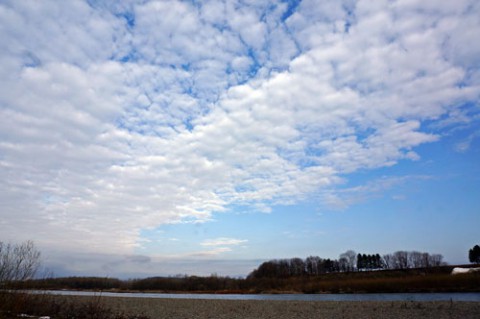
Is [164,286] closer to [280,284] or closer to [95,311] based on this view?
[280,284]

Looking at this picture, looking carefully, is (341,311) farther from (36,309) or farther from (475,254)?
(475,254)

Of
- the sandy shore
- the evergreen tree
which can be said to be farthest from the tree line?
the sandy shore

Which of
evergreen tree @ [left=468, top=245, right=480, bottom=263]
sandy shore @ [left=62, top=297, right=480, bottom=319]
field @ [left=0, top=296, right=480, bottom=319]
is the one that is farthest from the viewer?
evergreen tree @ [left=468, top=245, right=480, bottom=263]

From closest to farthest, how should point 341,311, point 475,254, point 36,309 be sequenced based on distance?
point 36,309
point 341,311
point 475,254

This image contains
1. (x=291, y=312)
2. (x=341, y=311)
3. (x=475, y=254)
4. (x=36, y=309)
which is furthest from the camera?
(x=475, y=254)

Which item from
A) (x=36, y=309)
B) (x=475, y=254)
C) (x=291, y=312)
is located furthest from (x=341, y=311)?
(x=475, y=254)

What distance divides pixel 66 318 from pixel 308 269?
475ft

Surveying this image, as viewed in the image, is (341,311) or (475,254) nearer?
(341,311)

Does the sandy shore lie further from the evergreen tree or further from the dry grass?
the evergreen tree

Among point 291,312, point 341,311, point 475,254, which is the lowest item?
point 291,312

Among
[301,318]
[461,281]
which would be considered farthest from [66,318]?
[461,281]

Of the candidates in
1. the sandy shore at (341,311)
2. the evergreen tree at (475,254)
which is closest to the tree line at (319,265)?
the evergreen tree at (475,254)

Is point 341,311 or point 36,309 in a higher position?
point 36,309

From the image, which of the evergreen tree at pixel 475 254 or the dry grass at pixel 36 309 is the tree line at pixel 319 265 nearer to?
the evergreen tree at pixel 475 254
